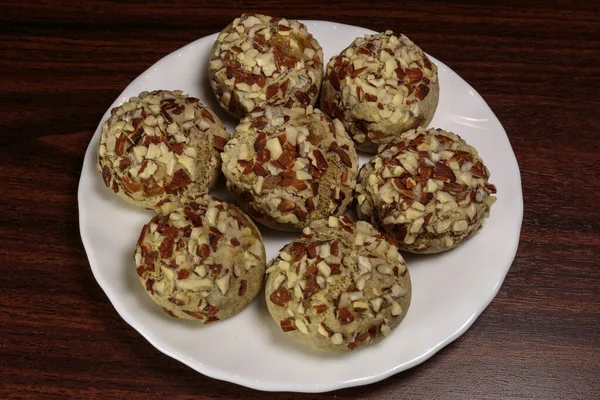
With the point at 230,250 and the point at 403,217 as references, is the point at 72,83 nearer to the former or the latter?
the point at 230,250

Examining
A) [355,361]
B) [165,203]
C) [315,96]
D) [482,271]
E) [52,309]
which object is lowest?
[52,309]

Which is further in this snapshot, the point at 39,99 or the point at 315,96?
the point at 39,99

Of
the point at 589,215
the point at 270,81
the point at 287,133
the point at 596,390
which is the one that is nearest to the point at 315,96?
the point at 270,81

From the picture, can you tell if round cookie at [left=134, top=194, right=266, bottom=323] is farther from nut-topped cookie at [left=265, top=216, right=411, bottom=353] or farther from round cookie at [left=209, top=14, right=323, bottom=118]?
round cookie at [left=209, top=14, right=323, bottom=118]

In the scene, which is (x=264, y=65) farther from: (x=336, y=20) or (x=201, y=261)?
(x=336, y=20)

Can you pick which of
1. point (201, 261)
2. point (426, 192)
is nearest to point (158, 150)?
point (201, 261)

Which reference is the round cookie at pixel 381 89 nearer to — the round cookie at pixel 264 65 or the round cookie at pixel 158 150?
the round cookie at pixel 264 65
